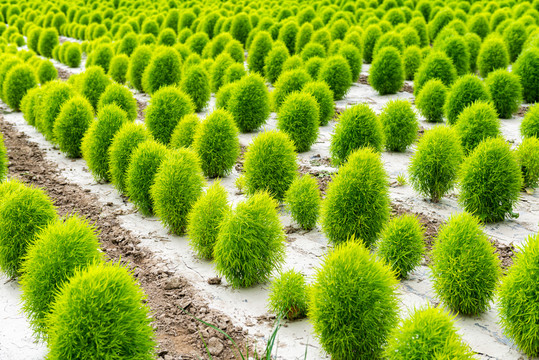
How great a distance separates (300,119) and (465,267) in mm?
4394

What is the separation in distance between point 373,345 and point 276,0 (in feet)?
64.7

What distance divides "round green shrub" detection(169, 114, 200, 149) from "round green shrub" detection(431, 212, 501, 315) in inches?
175

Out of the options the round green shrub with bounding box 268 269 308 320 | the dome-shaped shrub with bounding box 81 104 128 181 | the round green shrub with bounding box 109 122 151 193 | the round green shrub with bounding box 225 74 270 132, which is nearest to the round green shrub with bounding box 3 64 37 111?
the dome-shaped shrub with bounding box 81 104 128 181

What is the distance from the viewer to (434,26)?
16062 millimetres

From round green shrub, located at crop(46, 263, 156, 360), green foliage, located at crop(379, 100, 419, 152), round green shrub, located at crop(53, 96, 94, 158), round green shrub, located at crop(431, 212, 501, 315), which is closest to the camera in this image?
round green shrub, located at crop(46, 263, 156, 360)

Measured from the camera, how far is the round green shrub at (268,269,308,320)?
479 centimetres

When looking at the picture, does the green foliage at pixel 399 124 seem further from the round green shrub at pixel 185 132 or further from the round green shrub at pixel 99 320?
the round green shrub at pixel 99 320

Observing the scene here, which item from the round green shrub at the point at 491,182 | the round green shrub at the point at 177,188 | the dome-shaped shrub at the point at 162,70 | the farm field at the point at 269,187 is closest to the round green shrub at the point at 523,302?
the farm field at the point at 269,187

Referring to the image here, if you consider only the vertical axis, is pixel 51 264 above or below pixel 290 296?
above

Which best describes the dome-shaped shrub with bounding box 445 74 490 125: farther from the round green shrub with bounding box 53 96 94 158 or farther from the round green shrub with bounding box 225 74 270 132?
the round green shrub with bounding box 53 96 94 158

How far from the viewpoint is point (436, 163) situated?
6680 millimetres

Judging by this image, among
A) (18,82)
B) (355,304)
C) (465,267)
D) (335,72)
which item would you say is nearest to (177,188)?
(355,304)

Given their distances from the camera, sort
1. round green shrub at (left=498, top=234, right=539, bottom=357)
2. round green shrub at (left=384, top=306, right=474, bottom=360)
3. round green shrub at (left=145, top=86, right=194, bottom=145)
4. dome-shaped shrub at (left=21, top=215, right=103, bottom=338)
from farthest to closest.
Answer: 1. round green shrub at (left=145, top=86, right=194, bottom=145)
2. dome-shaped shrub at (left=21, top=215, right=103, bottom=338)
3. round green shrub at (left=498, top=234, right=539, bottom=357)
4. round green shrub at (left=384, top=306, right=474, bottom=360)

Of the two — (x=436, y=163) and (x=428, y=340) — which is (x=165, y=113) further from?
(x=428, y=340)
